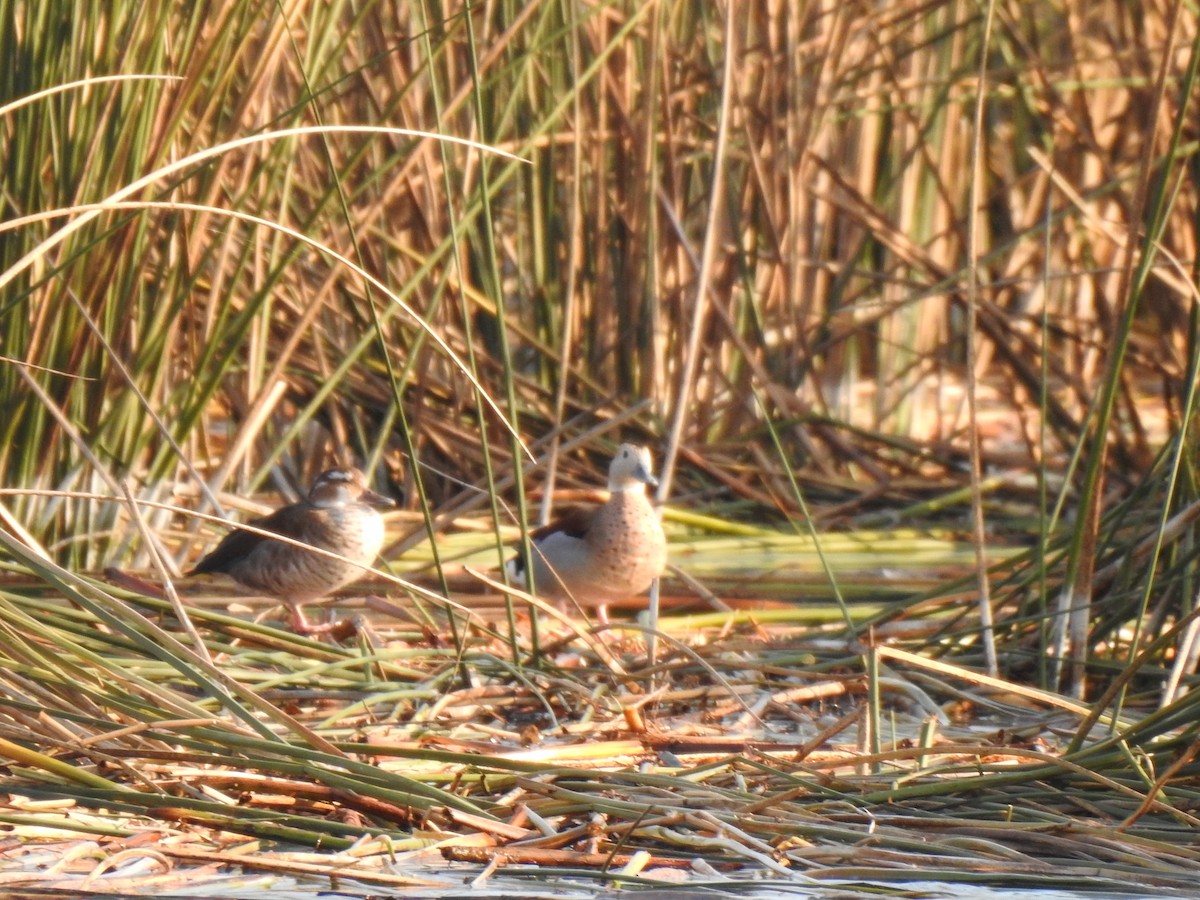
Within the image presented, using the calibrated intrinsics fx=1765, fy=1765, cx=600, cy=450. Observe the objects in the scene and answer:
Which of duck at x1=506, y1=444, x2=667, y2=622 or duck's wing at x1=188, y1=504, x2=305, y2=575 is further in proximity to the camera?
duck at x1=506, y1=444, x2=667, y2=622

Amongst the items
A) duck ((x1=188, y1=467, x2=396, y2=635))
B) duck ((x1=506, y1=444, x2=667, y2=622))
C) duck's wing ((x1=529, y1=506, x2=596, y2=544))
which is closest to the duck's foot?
duck ((x1=188, y1=467, x2=396, y2=635))

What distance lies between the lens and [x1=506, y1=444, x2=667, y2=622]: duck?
4.55 m

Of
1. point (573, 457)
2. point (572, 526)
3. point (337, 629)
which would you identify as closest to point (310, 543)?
point (337, 629)

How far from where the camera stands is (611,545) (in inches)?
179

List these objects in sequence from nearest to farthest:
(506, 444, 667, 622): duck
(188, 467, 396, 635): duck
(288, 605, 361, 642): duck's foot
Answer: (288, 605, 361, 642): duck's foot, (188, 467, 396, 635): duck, (506, 444, 667, 622): duck

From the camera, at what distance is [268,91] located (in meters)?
4.13

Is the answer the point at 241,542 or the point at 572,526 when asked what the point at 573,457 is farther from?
the point at 241,542

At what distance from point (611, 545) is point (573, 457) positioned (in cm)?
121

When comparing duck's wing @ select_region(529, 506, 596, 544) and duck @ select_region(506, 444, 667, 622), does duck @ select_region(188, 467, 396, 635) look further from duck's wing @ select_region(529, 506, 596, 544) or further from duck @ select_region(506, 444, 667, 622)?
duck's wing @ select_region(529, 506, 596, 544)

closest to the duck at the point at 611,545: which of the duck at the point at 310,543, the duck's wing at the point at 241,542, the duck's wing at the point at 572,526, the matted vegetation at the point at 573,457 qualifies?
the duck's wing at the point at 572,526

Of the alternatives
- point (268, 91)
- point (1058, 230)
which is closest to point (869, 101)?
point (1058, 230)

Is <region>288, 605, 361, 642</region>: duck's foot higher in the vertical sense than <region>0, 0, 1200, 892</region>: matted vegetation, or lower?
lower

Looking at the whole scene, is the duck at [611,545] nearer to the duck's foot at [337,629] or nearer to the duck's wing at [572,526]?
the duck's wing at [572,526]

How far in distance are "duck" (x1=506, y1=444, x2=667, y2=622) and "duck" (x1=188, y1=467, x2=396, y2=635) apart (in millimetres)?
397
